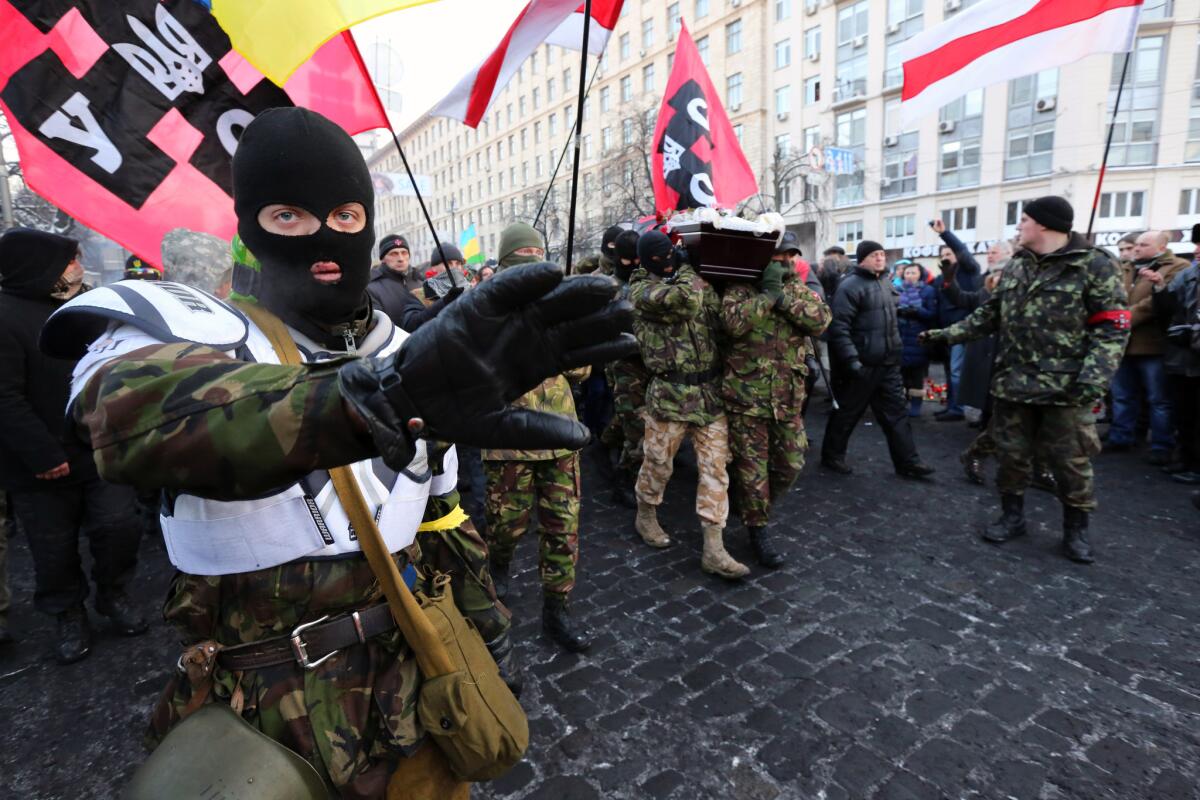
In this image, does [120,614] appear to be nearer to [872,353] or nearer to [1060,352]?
[872,353]

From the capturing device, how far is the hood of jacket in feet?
10.3

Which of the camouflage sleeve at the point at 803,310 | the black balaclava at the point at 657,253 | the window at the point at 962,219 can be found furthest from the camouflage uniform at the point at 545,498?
the window at the point at 962,219

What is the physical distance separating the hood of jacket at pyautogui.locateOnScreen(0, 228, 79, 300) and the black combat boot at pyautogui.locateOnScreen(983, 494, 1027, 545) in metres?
5.82

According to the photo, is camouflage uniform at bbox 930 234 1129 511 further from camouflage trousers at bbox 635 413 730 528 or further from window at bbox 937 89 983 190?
window at bbox 937 89 983 190

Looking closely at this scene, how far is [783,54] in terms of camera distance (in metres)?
35.5

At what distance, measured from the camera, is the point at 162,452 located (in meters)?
0.87

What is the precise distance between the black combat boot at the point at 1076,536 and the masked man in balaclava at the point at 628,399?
2.99 m

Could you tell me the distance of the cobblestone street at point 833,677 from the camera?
2.43 meters

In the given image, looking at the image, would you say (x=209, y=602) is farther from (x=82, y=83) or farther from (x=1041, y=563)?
(x=1041, y=563)

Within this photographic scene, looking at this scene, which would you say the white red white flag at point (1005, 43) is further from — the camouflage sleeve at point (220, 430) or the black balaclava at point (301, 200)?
the camouflage sleeve at point (220, 430)

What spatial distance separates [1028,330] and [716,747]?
3490 mm

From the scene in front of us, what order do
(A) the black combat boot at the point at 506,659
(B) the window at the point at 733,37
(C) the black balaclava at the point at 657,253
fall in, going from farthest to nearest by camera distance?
(B) the window at the point at 733,37
(C) the black balaclava at the point at 657,253
(A) the black combat boot at the point at 506,659

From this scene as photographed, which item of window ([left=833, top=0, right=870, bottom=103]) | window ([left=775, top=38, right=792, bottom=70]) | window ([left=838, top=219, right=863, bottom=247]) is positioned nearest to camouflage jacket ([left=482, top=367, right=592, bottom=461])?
window ([left=838, top=219, right=863, bottom=247])

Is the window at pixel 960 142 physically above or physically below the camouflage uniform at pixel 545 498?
above
